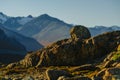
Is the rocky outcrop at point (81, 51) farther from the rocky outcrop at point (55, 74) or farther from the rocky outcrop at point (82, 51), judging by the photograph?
the rocky outcrop at point (55, 74)

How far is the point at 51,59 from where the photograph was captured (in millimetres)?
85188

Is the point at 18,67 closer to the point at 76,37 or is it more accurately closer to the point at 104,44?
the point at 76,37

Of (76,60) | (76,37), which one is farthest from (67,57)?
(76,37)

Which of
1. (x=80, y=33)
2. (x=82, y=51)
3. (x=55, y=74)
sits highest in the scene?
(x=80, y=33)

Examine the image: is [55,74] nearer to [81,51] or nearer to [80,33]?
[81,51]

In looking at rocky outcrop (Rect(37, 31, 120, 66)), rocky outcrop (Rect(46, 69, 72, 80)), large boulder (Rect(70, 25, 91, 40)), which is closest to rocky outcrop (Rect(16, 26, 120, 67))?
rocky outcrop (Rect(37, 31, 120, 66))

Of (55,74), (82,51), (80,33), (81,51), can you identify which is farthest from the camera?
(80,33)

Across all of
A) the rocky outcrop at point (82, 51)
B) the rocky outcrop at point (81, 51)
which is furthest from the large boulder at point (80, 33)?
the rocky outcrop at point (82, 51)

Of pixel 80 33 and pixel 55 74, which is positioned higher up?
pixel 80 33

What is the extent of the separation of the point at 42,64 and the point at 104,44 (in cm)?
1601

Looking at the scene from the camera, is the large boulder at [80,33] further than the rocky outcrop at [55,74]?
Yes

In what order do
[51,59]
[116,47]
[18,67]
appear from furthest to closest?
[18,67] → [51,59] → [116,47]

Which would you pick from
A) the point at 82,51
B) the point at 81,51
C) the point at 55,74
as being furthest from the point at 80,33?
the point at 55,74

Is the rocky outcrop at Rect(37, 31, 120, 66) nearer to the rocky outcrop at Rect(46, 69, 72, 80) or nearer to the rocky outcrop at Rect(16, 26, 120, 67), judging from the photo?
the rocky outcrop at Rect(16, 26, 120, 67)
